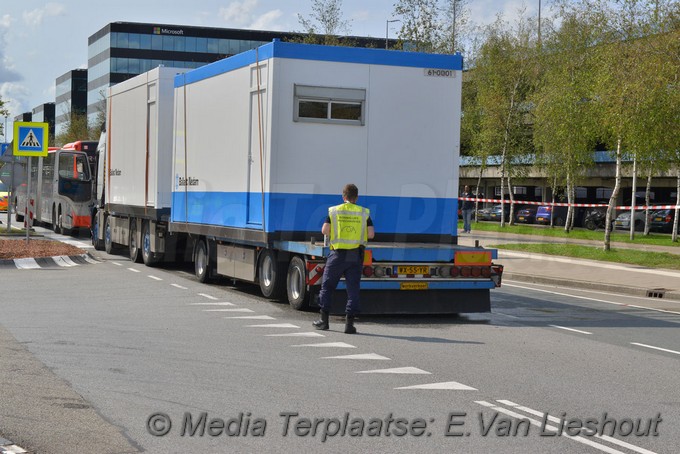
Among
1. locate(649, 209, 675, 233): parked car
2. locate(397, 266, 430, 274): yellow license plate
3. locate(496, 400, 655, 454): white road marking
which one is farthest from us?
locate(649, 209, 675, 233): parked car

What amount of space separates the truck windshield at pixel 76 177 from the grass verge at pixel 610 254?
1389 centimetres

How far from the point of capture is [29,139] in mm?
24938

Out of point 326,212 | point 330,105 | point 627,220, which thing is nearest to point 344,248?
point 326,212

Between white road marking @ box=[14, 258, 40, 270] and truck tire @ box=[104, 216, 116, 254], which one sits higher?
truck tire @ box=[104, 216, 116, 254]

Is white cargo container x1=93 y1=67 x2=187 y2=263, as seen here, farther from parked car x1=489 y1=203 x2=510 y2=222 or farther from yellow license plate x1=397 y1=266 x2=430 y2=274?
parked car x1=489 y1=203 x2=510 y2=222

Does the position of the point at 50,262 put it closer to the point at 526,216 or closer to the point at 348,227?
the point at 348,227

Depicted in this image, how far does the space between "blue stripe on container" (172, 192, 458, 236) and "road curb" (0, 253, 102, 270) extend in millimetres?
7325

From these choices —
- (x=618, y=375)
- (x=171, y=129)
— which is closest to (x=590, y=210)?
(x=171, y=129)

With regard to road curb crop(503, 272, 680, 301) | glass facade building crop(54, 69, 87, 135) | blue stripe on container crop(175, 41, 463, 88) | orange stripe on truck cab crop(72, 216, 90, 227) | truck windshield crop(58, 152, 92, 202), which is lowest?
road curb crop(503, 272, 680, 301)

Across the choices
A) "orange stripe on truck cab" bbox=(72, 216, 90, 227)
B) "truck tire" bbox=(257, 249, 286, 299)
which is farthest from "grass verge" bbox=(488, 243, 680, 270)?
"orange stripe on truck cab" bbox=(72, 216, 90, 227)

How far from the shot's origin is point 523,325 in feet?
45.8

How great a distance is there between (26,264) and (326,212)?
32.2 feet

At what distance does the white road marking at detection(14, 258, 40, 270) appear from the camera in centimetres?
2150

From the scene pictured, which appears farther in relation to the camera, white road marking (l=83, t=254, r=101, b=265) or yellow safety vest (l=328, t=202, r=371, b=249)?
white road marking (l=83, t=254, r=101, b=265)
